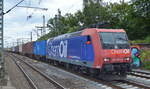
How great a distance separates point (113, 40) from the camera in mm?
13195

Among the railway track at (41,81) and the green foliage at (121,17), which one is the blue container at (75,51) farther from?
the green foliage at (121,17)

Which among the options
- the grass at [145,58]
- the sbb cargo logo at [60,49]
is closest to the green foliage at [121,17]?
the grass at [145,58]

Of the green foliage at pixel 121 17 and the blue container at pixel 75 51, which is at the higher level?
the green foliage at pixel 121 17

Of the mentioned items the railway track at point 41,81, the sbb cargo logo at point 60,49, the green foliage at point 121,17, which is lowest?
the railway track at point 41,81

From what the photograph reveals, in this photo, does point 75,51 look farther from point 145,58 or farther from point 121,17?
point 121,17

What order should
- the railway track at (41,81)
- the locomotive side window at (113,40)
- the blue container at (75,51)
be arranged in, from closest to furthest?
1. the railway track at (41,81)
2. the locomotive side window at (113,40)
3. the blue container at (75,51)

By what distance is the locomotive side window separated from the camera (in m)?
12.9

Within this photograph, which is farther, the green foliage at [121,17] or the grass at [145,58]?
the green foliage at [121,17]

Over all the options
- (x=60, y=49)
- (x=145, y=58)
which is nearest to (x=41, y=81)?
(x=60, y=49)

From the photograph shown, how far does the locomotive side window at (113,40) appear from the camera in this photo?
42.3 feet

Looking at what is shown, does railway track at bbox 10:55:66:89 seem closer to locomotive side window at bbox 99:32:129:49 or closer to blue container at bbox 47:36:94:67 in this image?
blue container at bbox 47:36:94:67

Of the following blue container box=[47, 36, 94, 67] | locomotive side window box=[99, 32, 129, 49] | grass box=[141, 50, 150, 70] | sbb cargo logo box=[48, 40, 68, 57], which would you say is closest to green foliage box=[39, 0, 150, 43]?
grass box=[141, 50, 150, 70]

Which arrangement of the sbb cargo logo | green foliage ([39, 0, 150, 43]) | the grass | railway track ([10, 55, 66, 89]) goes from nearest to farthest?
railway track ([10, 55, 66, 89]) → the sbb cargo logo → the grass → green foliage ([39, 0, 150, 43])

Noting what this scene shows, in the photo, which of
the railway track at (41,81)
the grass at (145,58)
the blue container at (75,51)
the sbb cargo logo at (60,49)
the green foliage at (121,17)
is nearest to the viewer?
the railway track at (41,81)
